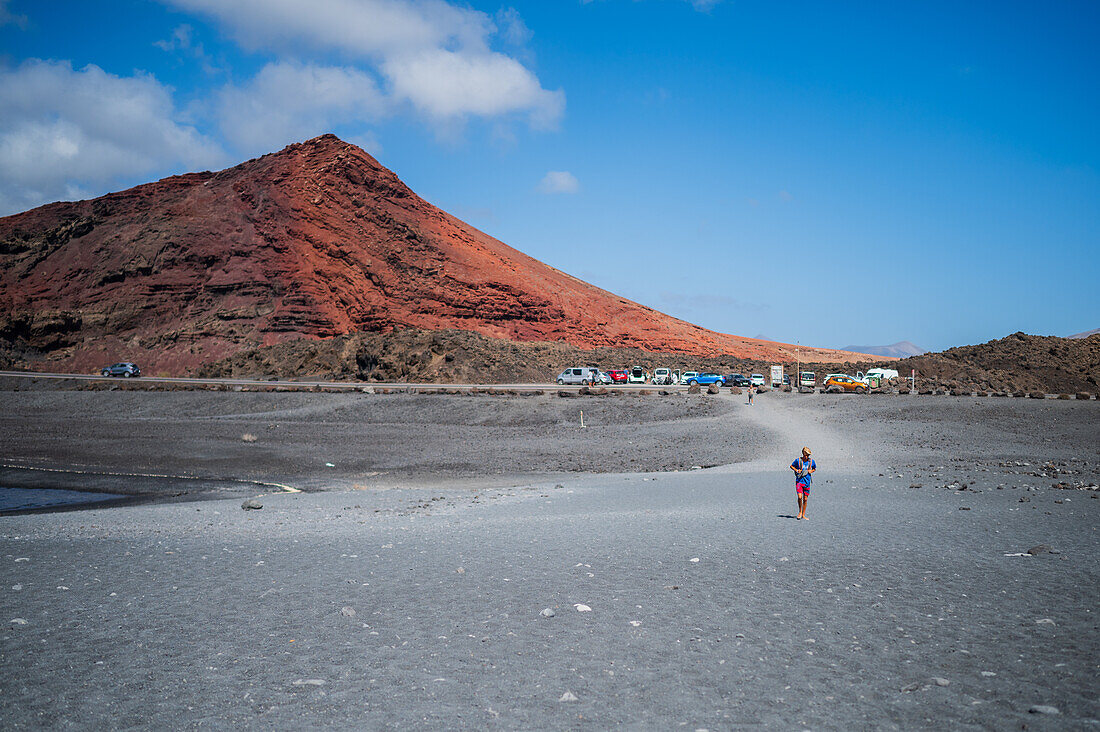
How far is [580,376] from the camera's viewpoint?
53.2 m

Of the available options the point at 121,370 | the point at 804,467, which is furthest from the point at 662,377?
the point at 121,370

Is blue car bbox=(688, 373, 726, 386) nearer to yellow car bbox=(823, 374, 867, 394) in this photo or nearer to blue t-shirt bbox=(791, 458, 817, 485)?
yellow car bbox=(823, 374, 867, 394)

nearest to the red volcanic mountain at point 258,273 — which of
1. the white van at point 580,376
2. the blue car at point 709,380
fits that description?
the white van at point 580,376

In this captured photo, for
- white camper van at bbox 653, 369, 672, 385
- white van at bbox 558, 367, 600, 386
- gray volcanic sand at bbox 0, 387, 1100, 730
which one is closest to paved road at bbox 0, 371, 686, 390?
white van at bbox 558, 367, 600, 386

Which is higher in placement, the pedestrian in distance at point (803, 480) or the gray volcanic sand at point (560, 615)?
the pedestrian in distance at point (803, 480)

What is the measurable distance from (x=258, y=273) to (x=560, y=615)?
7362 centimetres

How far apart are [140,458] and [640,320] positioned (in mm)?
77826

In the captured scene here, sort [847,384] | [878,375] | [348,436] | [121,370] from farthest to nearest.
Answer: [121,370] < [878,375] < [847,384] < [348,436]

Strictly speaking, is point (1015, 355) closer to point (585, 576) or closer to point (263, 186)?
point (585, 576)

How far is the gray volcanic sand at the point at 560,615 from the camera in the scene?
4625 mm

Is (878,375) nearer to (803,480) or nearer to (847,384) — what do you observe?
(847,384)

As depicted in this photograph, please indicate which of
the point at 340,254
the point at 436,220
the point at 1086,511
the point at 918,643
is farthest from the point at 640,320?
the point at 918,643

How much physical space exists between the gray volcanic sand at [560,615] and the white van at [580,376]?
3878cm

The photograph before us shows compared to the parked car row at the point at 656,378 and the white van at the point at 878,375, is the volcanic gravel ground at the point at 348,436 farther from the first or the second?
the white van at the point at 878,375
